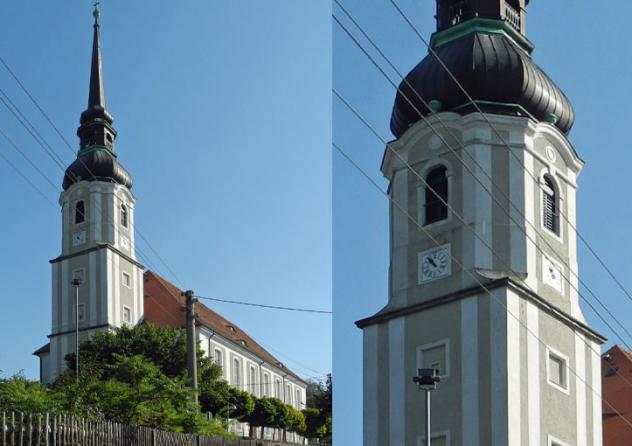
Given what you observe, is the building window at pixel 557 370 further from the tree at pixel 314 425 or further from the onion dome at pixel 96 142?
the onion dome at pixel 96 142

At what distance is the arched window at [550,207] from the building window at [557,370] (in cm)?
334

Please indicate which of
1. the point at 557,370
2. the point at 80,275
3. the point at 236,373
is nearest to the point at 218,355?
the point at 236,373

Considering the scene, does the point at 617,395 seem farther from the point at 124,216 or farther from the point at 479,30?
the point at 124,216

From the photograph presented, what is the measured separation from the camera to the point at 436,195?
32.4m

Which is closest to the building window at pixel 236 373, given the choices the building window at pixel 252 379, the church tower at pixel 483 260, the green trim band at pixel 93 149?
the building window at pixel 252 379

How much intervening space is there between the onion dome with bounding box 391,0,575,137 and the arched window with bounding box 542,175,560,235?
1.74 m

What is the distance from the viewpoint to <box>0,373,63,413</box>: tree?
20.5m

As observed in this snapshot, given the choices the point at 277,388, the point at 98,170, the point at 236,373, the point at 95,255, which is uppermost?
the point at 98,170

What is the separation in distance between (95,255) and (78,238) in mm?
2022

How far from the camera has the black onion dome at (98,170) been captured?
6938 cm

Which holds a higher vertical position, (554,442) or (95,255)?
(95,255)

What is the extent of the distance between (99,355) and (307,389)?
2956cm

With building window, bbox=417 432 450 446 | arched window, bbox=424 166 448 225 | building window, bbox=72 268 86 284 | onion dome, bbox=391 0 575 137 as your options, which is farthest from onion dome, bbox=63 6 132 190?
building window, bbox=417 432 450 446

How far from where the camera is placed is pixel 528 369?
96.2ft
